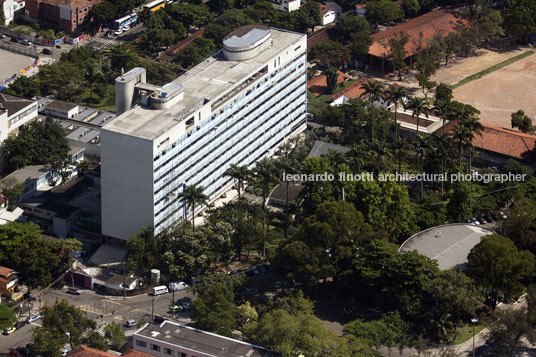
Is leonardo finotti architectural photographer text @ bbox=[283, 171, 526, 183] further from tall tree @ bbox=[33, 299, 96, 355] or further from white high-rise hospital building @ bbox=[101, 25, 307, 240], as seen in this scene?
tall tree @ bbox=[33, 299, 96, 355]

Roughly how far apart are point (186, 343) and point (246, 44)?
6528 cm

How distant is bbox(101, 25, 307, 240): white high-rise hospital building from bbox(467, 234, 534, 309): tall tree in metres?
47.1

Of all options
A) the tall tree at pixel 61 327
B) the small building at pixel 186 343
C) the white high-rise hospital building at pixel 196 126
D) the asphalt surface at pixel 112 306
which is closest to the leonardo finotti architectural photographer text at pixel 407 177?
the white high-rise hospital building at pixel 196 126

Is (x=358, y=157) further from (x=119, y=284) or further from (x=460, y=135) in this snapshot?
(x=119, y=284)

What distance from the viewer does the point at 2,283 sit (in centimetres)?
15588

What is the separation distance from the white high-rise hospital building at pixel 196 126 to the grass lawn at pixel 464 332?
48.2 metres

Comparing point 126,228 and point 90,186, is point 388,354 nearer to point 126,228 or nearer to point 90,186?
point 126,228

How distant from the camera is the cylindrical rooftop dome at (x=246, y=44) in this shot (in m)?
187

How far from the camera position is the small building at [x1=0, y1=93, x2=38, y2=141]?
189 m

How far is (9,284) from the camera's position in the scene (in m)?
156

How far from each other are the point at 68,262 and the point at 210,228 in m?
22.3

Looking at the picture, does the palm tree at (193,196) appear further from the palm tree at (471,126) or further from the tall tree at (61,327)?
the palm tree at (471,126)

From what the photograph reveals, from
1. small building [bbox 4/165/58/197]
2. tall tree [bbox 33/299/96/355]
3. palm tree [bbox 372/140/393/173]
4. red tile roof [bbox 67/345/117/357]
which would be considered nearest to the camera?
red tile roof [bbox 67/345/117/357]

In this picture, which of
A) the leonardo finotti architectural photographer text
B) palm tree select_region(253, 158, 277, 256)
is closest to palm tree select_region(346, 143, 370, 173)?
the leonardo finotti architectural photographer text
